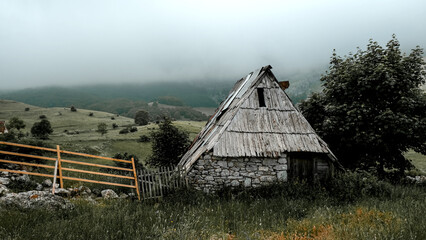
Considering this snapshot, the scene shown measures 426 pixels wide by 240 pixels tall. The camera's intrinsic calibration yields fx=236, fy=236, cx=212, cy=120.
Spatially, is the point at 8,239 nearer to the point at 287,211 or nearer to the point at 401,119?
the point at 287,211

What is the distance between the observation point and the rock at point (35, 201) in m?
→ 6.12

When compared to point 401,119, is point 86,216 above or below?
below

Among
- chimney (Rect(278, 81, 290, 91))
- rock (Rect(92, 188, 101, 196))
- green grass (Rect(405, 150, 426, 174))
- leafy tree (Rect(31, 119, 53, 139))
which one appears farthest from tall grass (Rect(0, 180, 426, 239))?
leafy tree (Rect(31, 119, 53, 139))

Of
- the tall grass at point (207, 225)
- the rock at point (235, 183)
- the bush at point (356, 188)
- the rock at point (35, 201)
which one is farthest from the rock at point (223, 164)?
the rock at point (35, 201)

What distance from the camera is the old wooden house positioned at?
10.7 meters

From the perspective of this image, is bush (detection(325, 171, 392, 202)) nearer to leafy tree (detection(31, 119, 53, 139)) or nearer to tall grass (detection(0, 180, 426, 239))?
tall grass (detection(0, 180, 426, 239))

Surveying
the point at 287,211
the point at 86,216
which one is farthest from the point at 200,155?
the point at 86,216

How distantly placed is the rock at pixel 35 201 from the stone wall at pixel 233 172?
518cm

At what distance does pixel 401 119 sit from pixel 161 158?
52.8 feet

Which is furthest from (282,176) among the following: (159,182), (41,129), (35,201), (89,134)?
(41,129)

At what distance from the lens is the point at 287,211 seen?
8.04 m

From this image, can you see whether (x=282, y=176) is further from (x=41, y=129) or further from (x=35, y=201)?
(x=41, y=129)

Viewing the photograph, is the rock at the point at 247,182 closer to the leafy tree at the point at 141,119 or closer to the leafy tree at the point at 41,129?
the leafy tree at the point at 41,129

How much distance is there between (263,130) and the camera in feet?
37.6
